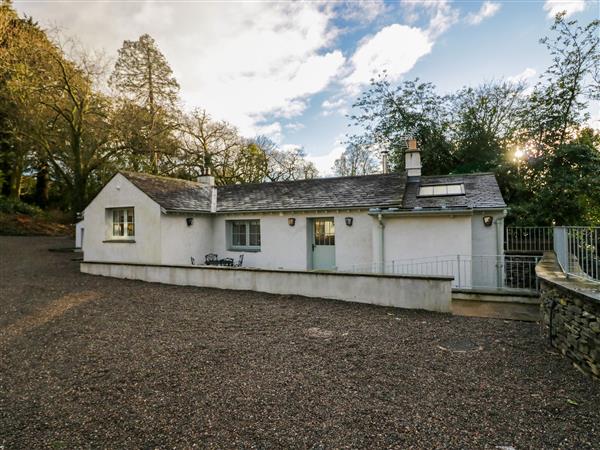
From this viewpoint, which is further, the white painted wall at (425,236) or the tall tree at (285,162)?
the tall tree at (285,162)

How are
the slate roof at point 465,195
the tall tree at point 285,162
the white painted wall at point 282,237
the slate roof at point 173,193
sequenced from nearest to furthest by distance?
the white painted wall at point 282,237 < the slate roof at point 465,195 < the slate roof at point 173,193 < the tall tree at point 285,162

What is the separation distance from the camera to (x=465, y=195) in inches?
461

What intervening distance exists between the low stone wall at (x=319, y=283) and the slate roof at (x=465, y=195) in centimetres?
384

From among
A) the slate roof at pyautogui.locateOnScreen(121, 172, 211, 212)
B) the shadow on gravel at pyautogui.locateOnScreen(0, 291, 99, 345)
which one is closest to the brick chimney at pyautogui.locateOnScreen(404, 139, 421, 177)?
the slate roof at pyautogui.locateOnScreen(121, 172, 211, 212)

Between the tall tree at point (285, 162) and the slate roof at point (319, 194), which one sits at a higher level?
the tall tree at point (285, 162)

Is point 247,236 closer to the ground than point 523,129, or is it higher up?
closer to the ground

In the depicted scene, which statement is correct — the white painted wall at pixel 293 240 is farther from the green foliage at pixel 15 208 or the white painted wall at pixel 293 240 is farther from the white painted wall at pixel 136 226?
the green foliage at pixel 15 208

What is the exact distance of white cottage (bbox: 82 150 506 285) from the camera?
1069 centimetres

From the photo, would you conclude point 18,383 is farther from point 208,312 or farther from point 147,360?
point 208,312

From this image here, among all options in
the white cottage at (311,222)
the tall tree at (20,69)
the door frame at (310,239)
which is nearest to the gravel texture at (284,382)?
the white cottage at (311,222)

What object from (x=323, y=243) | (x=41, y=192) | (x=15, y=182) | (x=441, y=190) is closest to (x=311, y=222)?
(x=323, y=243)

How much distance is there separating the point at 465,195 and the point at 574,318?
764 cm

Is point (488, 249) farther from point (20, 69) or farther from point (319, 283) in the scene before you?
point (20, 69)

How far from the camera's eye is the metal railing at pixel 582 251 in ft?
18.1
